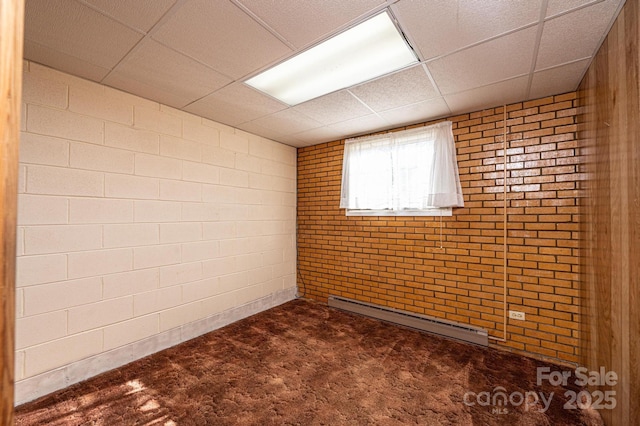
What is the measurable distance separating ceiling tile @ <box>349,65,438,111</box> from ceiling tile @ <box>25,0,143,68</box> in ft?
6.48

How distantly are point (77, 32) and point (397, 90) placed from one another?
266cm

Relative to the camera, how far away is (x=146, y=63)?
2281 mm

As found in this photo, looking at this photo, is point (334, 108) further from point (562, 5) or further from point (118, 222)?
point (118, 222)

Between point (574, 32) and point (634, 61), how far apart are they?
21.3 inches

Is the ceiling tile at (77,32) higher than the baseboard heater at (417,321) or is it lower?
higher

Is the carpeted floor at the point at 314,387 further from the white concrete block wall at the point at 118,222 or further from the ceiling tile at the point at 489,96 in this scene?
the ceiling tile at the point at 489,96

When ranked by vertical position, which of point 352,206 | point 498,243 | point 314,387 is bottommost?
point 314,387

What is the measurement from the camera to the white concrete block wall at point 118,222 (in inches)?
88.7

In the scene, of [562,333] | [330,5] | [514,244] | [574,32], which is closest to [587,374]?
[562,333]

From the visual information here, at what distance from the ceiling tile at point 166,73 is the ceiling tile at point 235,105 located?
135 millimetres


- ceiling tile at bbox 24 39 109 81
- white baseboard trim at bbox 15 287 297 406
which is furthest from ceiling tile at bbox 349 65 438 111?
white baseboard trim at bbox 15 287 297 406

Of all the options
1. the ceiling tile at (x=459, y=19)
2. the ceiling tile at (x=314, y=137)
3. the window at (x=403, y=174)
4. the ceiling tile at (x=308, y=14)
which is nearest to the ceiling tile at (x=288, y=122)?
the ceiling tile at (x=314, y=137)

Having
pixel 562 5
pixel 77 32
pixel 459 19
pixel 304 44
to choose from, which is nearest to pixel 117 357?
pixel 77 32

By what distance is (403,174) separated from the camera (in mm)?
3791
